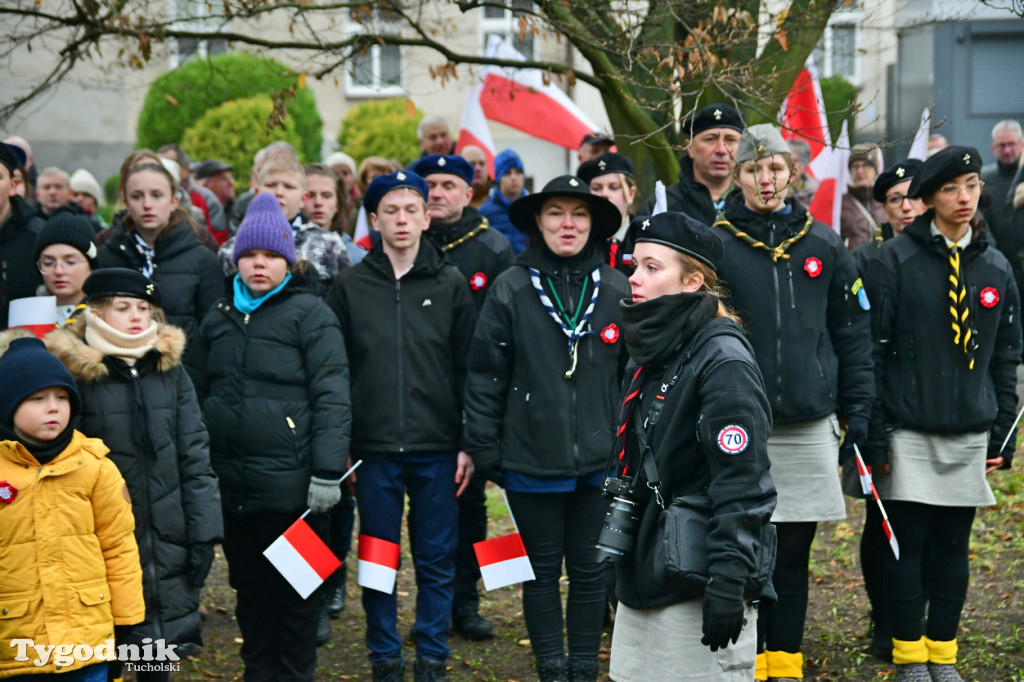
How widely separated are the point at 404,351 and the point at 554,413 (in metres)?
0.84

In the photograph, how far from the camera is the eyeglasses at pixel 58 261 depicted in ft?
18.5

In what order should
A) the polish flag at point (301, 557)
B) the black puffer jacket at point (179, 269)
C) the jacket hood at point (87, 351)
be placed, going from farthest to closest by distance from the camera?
the black puffer jacket at point (179, 269)
the polish flag at point (301, 557)
the jacket hood at point (87, 351)

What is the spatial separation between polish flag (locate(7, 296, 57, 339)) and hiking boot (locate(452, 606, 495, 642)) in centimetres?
271

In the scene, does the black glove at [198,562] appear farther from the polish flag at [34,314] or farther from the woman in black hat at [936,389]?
the woman in black hat at [936,389]

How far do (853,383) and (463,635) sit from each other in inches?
104

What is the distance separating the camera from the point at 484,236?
667 cm

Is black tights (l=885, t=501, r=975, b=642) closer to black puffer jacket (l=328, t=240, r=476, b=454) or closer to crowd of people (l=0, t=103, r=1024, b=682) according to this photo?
crowd of people (l=0, t=103, r=1024, b=682)

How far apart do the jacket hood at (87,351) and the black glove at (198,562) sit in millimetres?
773

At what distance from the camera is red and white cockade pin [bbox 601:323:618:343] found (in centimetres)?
551

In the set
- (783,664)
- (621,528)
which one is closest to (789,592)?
(783,664)

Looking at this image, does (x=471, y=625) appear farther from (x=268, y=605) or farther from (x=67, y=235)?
(x=67, y=235)

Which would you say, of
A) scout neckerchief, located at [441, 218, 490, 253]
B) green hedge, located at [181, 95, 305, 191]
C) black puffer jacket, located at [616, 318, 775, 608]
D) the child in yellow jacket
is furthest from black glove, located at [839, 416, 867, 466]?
green hedge, located at [181, 95, 305, 191]

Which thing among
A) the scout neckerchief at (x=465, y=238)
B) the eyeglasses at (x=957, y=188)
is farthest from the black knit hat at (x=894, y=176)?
the scout neckerchief at (x=465, y=238)

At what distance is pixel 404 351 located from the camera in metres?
5.71
